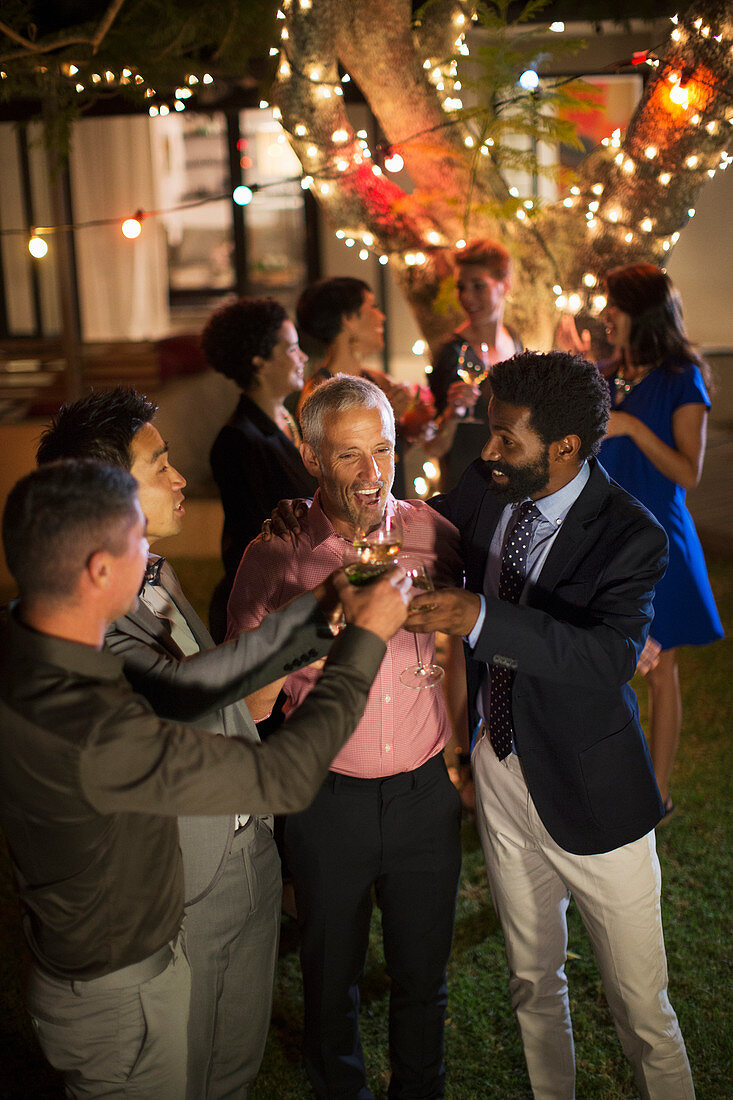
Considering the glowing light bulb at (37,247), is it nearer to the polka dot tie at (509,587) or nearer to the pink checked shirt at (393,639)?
the pink checked shirt at (393,639)

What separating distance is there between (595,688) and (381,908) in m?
0.83

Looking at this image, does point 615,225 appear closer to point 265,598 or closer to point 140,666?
point 265,598

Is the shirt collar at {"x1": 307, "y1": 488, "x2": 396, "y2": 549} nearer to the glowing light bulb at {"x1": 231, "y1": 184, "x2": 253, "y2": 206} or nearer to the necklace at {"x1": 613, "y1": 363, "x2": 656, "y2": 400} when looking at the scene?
the necklace at {"x1": 613, "y1": 363, "x2": 656, "y2": 400}

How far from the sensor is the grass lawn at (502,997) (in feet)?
9.29

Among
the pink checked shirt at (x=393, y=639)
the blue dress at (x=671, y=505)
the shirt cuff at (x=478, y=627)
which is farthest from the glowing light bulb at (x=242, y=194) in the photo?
the shirt cuff at (x=478, y=627)

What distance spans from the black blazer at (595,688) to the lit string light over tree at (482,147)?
2531 millimetres

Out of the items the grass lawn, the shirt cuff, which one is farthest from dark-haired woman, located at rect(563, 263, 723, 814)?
the shirt cuff

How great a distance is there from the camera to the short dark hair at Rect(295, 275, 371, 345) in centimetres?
426

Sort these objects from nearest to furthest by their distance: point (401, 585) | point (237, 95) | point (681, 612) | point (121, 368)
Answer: point (401, 585) → point (681, 612) → point (237, 95) → point (121, 368)

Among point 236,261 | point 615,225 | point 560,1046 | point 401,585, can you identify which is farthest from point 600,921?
point 236,261

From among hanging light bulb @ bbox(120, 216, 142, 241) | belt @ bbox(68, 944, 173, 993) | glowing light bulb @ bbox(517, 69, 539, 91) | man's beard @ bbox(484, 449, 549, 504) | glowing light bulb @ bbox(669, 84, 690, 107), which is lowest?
belt @ bbox(68, 944, 173, 993)

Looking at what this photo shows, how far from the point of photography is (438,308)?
16.2 feet

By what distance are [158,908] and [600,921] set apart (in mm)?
1118

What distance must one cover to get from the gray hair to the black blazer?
57 cm
